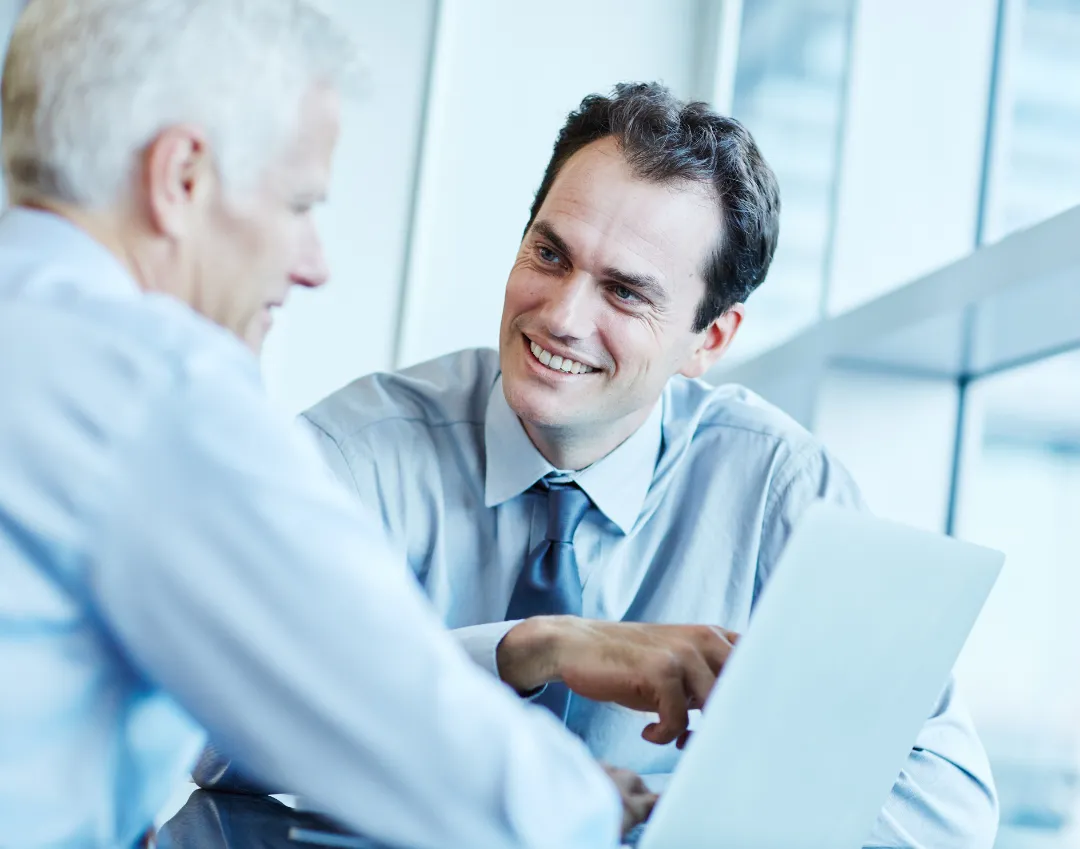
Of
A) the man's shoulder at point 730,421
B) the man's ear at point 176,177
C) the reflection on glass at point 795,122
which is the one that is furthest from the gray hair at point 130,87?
the reflection on glass at point 795,122

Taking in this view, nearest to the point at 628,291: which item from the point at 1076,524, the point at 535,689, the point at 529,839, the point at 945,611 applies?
the point at 535,689

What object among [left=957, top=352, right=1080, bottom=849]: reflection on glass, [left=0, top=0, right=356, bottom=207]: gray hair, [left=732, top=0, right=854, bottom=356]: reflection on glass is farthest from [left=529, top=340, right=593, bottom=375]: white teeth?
[left=732, top=0, right=854, bottom=356]: reflection on glass

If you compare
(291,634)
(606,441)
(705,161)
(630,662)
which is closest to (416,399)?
(606,441)

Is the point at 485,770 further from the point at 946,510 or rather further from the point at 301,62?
the point at 946,510

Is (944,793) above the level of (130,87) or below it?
below

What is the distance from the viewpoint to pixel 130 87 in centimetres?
87

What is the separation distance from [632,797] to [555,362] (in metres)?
0.82

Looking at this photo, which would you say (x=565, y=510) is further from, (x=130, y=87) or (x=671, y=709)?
(x=130, y=87)

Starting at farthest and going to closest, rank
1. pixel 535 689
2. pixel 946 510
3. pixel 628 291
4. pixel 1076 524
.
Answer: pixel 946 510 < pixel 1076 524 < pixel 628 291 < pixel 535 689

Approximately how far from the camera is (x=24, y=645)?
792 mm

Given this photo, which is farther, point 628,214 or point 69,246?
point 628,214

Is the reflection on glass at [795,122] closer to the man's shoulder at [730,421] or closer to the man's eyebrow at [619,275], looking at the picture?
the man's shoulder at [730,421]

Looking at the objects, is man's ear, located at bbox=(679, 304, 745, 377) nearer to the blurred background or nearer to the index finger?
the blurred background

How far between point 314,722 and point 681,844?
1.14 ft
